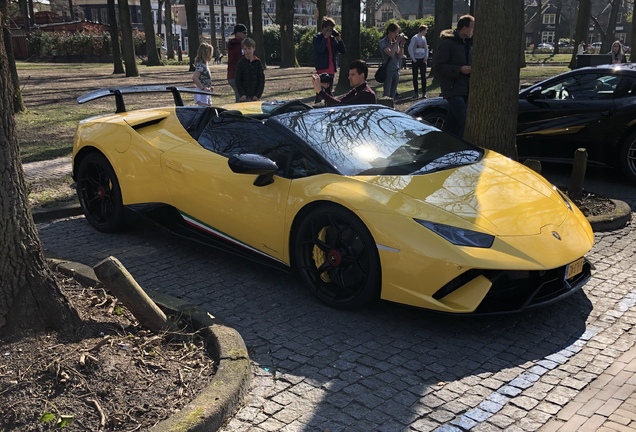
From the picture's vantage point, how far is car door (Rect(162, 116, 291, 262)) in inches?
190

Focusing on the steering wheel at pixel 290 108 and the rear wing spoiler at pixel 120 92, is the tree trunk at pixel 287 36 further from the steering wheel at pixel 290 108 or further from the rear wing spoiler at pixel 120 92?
the steering wheel at pixel 290 108

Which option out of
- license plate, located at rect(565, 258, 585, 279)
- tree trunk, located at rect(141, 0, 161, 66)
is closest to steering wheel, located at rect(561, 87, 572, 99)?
license plate, located at rect(565, 258, 585, 279)

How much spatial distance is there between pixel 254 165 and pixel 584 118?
5.47 m

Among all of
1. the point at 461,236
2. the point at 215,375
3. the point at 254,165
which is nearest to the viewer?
the point at 215,375

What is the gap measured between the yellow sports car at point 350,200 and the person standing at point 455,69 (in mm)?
2805

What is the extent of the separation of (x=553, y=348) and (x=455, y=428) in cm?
118

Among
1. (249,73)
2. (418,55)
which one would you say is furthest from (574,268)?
(418,55)

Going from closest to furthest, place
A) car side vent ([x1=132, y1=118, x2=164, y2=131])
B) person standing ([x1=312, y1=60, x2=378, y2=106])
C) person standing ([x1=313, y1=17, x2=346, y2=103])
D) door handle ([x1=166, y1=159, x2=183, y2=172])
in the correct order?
door handle ([x1=166, y1=159, x2=183, y2=172]) < car side vent ([x1=132, y1=118, x2=164, y2=131]) < person standing ([x1=312, y1=60, x2=378, y2=106]) < person standing ([x1=313, y1=17, x2=346, y2=103])

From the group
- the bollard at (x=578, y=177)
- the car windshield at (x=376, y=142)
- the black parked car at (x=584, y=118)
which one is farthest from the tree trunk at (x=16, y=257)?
the black parked car at (x=584, y=118)

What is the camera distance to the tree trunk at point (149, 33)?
30.8 meters

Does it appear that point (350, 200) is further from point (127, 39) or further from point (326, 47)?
point (127, 39)

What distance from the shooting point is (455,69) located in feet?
27.2

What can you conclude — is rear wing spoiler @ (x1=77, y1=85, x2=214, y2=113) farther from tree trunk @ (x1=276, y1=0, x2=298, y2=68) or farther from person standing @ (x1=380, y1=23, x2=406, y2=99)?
tree trunk @ (x1=276, y1=0, x2=298, y2=68)

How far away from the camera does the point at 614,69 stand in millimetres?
8492
